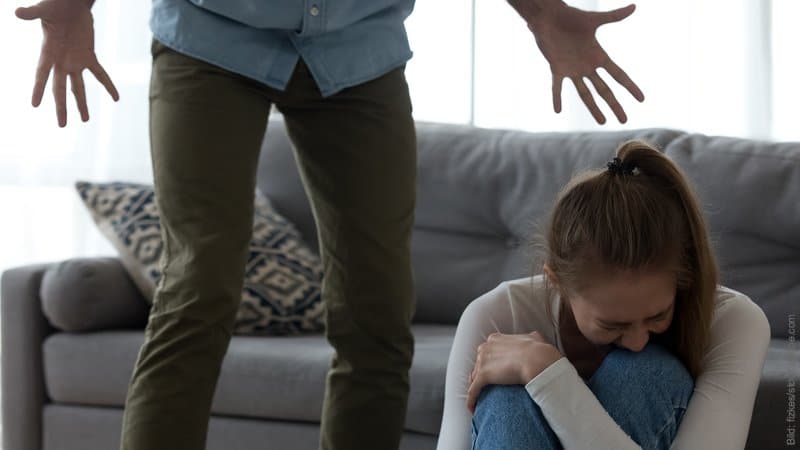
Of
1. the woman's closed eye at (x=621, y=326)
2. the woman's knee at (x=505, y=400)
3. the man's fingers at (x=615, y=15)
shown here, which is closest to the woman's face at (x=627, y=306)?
the woman's closed eye at (x=621, y=326)

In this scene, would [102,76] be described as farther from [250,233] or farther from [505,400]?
[505,400]

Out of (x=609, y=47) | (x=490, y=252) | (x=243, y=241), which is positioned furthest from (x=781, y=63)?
(x=243, y=241)

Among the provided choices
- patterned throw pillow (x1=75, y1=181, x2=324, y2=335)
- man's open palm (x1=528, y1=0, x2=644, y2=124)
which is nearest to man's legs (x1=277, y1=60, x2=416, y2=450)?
man's open palm (x1=528, y1=0, x2=644, y2=124)

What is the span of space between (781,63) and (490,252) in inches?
39.4

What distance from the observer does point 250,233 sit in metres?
1.43

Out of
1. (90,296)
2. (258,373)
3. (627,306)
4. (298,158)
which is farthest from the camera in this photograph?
(90,296)

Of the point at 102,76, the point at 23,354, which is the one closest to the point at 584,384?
the point at 102,76

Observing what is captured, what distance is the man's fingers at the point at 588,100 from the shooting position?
149 cm

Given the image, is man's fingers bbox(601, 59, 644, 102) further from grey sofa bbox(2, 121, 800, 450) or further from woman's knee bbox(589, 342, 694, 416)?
grey sofa bbox(2, 121, 800, 450)

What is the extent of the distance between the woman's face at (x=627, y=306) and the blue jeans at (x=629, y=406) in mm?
31

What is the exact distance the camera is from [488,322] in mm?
1492

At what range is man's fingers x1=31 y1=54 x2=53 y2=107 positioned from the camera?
1.41m

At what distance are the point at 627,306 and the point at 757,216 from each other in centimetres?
101

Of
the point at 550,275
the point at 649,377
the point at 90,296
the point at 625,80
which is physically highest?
the point at 625,80
